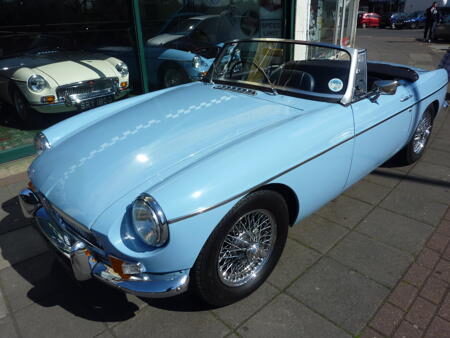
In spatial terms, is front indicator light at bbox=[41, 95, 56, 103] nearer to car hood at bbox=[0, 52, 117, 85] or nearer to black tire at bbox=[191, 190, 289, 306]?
car hood at bbox=[0, 52, 117, 85]

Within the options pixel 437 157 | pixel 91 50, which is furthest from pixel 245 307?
pixel 91 50

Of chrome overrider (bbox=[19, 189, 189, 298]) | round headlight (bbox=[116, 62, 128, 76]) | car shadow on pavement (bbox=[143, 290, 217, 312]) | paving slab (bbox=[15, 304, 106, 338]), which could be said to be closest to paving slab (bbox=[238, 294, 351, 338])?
car shadow on pavement (bbox=[143, 290, 217, 312])

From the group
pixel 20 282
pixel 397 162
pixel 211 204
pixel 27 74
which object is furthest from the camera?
pixel 27 74

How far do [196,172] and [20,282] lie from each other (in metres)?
1.67

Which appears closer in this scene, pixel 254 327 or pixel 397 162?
pixel 254 327

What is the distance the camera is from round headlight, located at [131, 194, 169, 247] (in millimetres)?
1747

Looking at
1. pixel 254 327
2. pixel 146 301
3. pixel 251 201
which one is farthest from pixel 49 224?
pixel 254 327

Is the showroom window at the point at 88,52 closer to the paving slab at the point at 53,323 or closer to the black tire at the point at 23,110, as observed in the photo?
the black tire at the point at 23,110

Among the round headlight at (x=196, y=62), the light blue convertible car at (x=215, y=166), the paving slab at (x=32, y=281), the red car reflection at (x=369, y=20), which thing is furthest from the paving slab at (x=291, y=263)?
the red car reflection at (x=369, y=20)

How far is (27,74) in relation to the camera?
4.79 metres

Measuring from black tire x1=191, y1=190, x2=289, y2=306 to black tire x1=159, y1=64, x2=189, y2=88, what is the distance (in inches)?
180

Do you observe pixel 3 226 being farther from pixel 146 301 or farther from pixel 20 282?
pixel 146 301

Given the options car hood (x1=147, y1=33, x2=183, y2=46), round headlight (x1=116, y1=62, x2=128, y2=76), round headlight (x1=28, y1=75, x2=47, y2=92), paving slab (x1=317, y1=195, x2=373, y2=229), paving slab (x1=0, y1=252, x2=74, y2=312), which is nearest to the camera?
paving slab (x1=0, y1=252, x2=74, y2=312)

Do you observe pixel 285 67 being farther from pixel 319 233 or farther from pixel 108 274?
pixel 108 274
